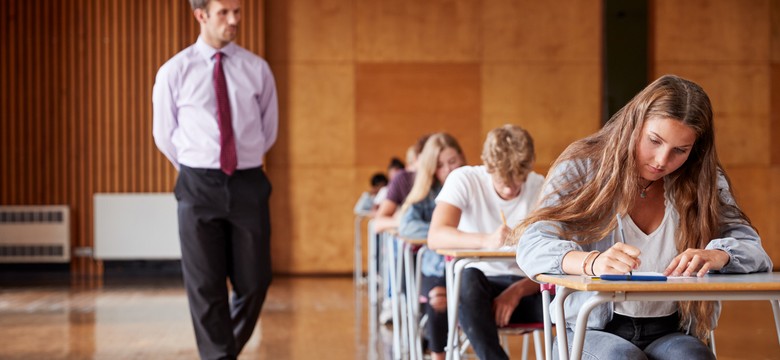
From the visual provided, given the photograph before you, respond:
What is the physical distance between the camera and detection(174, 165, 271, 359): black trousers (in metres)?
3.83

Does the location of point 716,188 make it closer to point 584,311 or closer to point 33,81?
point 584,311

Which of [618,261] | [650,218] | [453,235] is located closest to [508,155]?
[453,235]

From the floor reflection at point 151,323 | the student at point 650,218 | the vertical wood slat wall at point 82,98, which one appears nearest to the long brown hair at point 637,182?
the student at point 650,218

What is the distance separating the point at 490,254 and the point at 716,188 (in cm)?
88

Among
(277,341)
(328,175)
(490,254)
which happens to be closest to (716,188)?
(490,254)

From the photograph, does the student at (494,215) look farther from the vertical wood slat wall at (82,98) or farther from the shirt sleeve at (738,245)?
the vertical wood slat wall at (82,98)

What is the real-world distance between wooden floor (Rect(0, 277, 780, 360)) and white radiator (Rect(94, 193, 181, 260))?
4.90 ft

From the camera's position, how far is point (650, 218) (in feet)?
7.64

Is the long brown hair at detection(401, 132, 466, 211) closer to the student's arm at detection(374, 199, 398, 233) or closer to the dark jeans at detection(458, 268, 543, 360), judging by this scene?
the student's arm at detection(374, 199, 398, 233)

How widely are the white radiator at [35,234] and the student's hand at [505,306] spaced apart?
8.29m

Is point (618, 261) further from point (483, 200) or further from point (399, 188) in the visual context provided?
point (399, 188)

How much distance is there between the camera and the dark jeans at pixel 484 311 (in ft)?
10.7

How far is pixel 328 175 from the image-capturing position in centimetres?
1098

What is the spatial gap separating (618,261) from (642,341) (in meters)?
0.34
